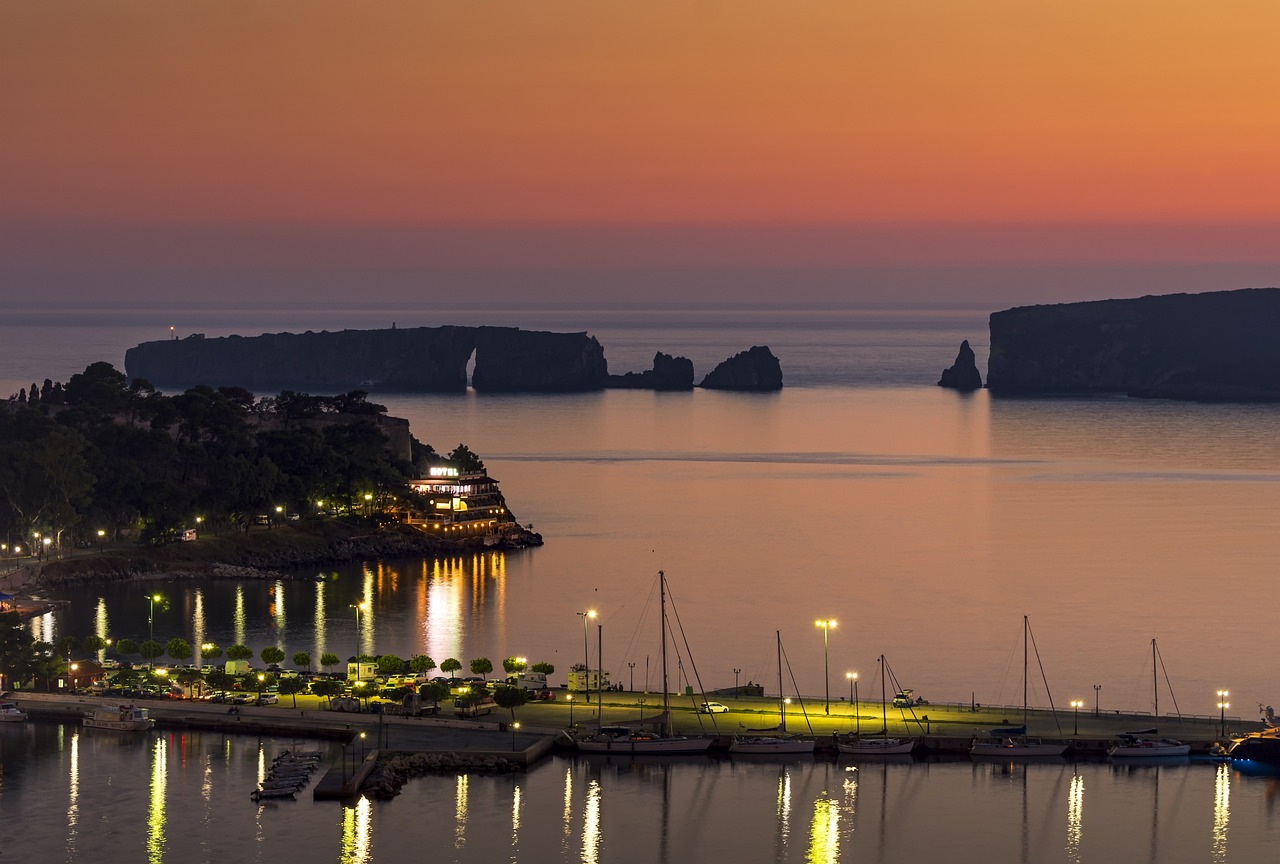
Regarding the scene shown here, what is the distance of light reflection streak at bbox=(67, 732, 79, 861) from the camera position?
34662mm

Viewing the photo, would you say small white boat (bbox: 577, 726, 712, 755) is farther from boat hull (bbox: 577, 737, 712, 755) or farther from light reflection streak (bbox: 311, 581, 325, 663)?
light reflection streak (bbox: 311, 581, 325, 663)

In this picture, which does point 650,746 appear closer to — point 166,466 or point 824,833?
point 824,833

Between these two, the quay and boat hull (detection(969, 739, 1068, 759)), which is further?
the quay

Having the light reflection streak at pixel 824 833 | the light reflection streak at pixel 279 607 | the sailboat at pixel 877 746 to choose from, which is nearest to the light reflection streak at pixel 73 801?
the light reflection streak at pixel 824 833

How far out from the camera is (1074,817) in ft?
120

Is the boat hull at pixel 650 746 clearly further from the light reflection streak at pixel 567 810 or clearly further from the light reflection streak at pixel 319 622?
the light reflection streak at pixel 319 622

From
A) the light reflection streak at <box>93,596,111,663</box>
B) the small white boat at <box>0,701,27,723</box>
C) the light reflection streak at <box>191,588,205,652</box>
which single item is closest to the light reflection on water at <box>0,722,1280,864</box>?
the small white boat at <box>0,701,27,723</box>

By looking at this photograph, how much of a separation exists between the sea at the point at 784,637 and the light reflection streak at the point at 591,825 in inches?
2.6

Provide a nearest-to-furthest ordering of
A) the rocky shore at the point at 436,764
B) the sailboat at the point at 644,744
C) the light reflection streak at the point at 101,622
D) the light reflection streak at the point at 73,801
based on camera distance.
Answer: the light reflection streak at the point at 73,801, the rocky shore at the point at 436,764, the sailboat at the point at 644,744, the light reflection streak at the point at 101,622

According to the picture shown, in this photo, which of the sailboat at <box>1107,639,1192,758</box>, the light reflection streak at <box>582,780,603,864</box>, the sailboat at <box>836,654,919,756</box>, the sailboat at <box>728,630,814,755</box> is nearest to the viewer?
the light reflection streak at <box>582,780,603,864</box>

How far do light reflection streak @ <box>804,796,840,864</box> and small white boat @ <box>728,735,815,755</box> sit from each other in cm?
275

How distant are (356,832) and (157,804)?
4357 millimetres

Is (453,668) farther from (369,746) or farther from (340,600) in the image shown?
(340,600)

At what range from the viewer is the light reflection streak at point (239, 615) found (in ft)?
190
